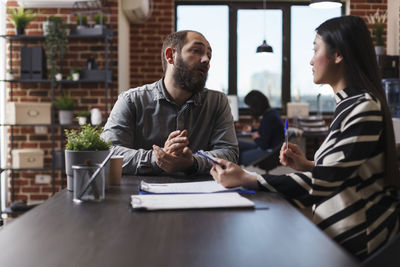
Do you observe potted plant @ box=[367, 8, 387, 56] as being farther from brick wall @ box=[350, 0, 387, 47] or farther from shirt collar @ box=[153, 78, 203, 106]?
shirt collar @ box=[153, 78, 203, 106]

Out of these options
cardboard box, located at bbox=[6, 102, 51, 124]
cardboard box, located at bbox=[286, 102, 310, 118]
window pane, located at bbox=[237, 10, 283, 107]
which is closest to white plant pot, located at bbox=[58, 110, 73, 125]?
cardboard box, located at bbox=[6, 102, 51, 124]

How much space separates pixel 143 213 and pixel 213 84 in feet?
19.3

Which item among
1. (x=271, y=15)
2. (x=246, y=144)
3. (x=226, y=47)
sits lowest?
(x=246, y=144)

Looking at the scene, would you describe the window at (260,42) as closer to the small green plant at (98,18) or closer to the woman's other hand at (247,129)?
the woman's other hand at (247,129)

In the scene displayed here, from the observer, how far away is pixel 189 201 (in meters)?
1.29

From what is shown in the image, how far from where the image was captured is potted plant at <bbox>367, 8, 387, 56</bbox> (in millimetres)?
6133

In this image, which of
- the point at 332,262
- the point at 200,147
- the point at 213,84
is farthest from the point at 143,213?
the point at 213,84

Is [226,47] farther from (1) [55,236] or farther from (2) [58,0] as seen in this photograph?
(1) [55,236]

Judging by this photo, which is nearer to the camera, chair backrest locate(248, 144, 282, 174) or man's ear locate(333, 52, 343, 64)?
man's ear locate(333, 52, 343, 64)

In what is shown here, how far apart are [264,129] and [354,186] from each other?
3986mm

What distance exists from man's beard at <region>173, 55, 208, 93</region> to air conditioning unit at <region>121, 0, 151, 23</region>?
3.32m

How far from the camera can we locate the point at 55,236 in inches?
38.0

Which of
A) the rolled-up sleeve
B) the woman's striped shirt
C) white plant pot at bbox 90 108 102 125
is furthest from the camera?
white plant pot at bbox 90 108 102 125

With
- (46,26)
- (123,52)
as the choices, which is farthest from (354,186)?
(123,52)
